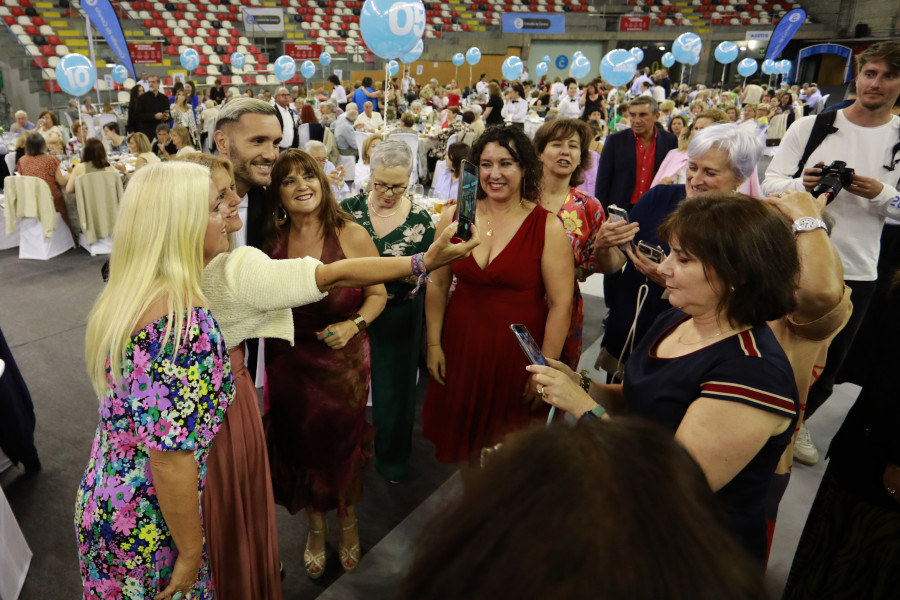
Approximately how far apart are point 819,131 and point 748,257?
183 centimetres

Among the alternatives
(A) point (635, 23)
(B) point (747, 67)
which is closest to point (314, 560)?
(B) point (747, 67)

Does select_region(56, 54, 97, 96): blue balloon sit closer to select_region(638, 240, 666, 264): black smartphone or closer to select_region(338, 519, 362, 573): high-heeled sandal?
select_region(338, 519, 362, 573): high-heeled sandal

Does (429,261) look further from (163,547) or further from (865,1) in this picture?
(865,1)

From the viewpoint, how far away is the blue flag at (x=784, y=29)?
41.3 ft

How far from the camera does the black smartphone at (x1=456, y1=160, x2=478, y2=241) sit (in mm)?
1475

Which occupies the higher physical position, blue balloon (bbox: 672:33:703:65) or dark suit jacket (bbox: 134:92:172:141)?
blue balloon (bbox: 672:33:703:65)

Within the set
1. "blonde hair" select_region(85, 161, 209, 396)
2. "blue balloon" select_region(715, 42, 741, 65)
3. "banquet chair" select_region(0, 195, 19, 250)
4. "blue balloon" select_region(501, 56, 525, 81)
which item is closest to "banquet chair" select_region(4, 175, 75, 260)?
"banquet chair" select_region(0, 195, 19, 250)

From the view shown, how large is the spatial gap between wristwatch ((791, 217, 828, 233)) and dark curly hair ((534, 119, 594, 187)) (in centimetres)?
138

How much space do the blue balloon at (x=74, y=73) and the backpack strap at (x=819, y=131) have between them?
278 inches

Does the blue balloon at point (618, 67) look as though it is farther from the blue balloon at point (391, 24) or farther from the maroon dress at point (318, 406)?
the maroon dress at point (318, 406)

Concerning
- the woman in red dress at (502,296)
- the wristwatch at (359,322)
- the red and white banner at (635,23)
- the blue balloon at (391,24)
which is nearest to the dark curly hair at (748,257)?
the woman in red dress at (502,296)

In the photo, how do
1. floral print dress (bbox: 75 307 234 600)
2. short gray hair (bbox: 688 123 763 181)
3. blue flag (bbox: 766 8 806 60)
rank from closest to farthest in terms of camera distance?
floral print dress (bbox: 75 307 234 600), short gray hair (bbox: 688 123 763 181), blue flag (bbox: 766 8 806 60)

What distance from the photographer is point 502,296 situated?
6.72 ft

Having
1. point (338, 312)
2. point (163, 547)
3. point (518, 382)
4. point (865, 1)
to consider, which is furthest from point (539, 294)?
point (865, 1)
